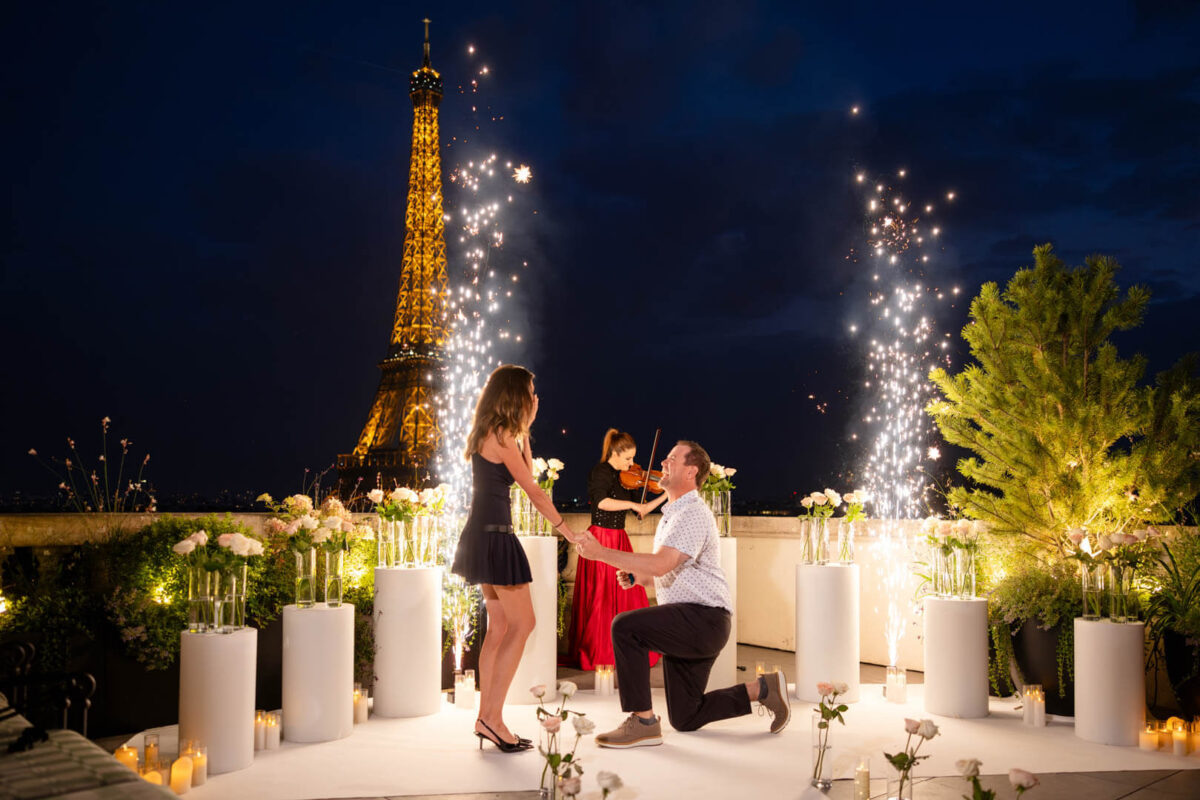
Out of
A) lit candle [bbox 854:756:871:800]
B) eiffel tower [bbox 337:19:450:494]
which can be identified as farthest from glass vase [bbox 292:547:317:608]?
eiffel tower [bbox 337:19:450:494]

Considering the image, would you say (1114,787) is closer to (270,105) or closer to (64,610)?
(64,610)

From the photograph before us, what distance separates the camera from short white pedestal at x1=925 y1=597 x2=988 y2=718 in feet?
16.0

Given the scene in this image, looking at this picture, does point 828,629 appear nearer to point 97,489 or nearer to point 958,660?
point 958,660

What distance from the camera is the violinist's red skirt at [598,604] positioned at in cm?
623

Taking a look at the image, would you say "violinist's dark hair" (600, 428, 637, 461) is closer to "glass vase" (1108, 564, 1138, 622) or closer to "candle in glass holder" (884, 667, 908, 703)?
"candle in glass holder" (884, 667, 908, 703)

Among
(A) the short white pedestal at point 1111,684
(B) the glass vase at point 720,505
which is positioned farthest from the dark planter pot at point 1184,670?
(B) the glass vase at point 720,505

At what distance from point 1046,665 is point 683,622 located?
2.13 meters

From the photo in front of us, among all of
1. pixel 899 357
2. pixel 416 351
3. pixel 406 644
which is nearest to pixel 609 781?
pixel 406 644

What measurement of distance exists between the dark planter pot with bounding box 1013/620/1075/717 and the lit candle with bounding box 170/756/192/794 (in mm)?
4118

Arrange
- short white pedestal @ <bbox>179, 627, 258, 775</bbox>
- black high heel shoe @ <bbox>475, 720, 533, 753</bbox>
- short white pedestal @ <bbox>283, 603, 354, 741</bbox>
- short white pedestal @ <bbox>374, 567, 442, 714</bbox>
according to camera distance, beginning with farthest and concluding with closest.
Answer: short white pedestal @ <bbox>374, 567, 442, 714</bbox> < short white pedestal @ <bbox>283, 603, 354, 741</bbox> < black high heel shoe @ <bbox>475, 720, 533, 753</bbox> < short white pedestal @ <bbox>179, 627, 258, 775</bbox>

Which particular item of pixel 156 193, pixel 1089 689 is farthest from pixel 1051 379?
pixel 156 193

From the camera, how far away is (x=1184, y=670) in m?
4.61

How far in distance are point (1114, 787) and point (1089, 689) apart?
2.85 ft

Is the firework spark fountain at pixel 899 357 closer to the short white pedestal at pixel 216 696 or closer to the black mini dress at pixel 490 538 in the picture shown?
the black mini dress at pixel 490 538
